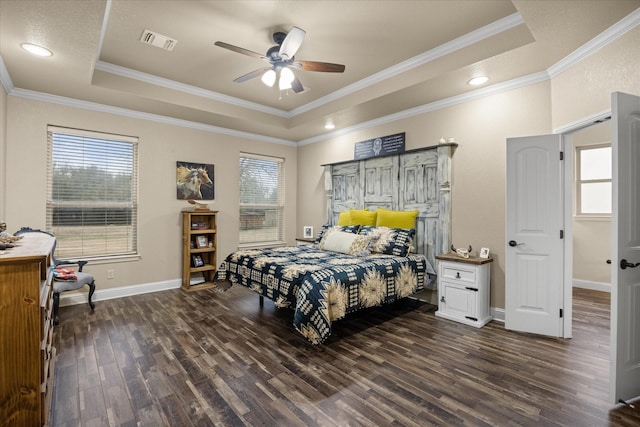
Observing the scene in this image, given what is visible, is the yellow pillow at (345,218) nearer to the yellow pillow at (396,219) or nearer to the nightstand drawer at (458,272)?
the yellow pillow at (396,219)

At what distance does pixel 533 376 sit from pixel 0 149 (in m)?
5.69

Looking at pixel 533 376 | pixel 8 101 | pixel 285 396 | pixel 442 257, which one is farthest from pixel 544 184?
pixel 8 101

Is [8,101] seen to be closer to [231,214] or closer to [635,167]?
[231,214]

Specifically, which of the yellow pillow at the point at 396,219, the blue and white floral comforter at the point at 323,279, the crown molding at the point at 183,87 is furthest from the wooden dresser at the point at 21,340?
the yellow pillow at the point at 396,219

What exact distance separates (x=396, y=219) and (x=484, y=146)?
145cm

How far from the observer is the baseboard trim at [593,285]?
4791mm

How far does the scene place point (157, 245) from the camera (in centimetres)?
473

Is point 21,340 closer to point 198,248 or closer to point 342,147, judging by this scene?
point 198,248

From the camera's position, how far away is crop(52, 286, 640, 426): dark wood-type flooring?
1902 millimetres

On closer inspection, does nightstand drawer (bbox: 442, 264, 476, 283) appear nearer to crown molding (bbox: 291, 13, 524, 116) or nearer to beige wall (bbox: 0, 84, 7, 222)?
crown molding (bbox: 291, 13, 524, 116)

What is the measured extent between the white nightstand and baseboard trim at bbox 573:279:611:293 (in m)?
2.79

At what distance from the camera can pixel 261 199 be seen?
6043 millimetres

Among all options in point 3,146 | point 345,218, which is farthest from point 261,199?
point 3,146

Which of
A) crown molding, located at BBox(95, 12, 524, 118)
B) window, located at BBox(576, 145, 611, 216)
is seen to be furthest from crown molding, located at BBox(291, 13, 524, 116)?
window, located at BBox(576, 145, 611, 216)
